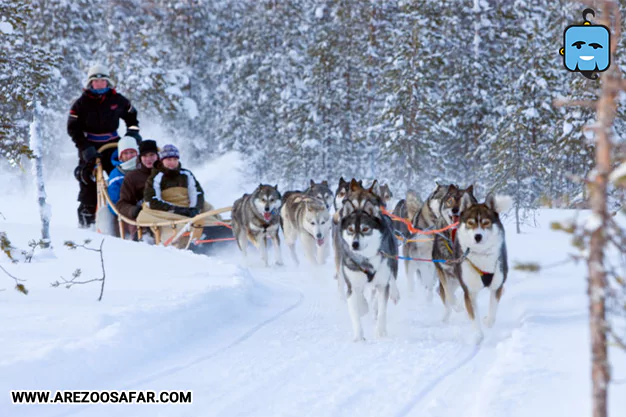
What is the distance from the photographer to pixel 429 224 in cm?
581

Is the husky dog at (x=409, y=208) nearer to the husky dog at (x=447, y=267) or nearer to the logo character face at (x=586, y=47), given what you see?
the husky dog at (x=447, y=267)

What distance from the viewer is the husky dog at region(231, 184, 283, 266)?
750 cm

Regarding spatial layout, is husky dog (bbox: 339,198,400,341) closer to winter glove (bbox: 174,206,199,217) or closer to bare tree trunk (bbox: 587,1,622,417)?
bare tree trunk (bbox: 587,1,622,417)

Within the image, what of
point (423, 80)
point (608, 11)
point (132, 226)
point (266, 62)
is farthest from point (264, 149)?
point (608, 11)

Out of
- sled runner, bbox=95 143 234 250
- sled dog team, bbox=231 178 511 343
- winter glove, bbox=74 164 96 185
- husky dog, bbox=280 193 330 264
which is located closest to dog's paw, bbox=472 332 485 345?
sled dog team, bbox=231 178 511 343

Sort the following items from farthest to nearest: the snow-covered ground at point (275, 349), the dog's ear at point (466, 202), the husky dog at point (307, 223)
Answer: the husky dog at point (307, 223) < the dog's ear at point (466, 202) < the snow-covered ground at point (275, 349)

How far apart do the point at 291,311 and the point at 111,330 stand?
186cm

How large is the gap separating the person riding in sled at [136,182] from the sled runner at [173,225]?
0.34 feet

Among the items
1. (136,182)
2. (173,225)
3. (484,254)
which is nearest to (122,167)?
(136,182)

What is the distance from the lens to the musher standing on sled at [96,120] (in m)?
8.38

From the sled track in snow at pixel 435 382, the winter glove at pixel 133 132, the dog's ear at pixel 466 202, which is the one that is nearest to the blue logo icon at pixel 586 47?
the sled track in snow at pixel 435 382

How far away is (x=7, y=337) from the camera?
10.7 ft

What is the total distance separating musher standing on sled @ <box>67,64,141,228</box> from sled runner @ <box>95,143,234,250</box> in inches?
7.7

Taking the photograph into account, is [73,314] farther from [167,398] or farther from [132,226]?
[132,226]
